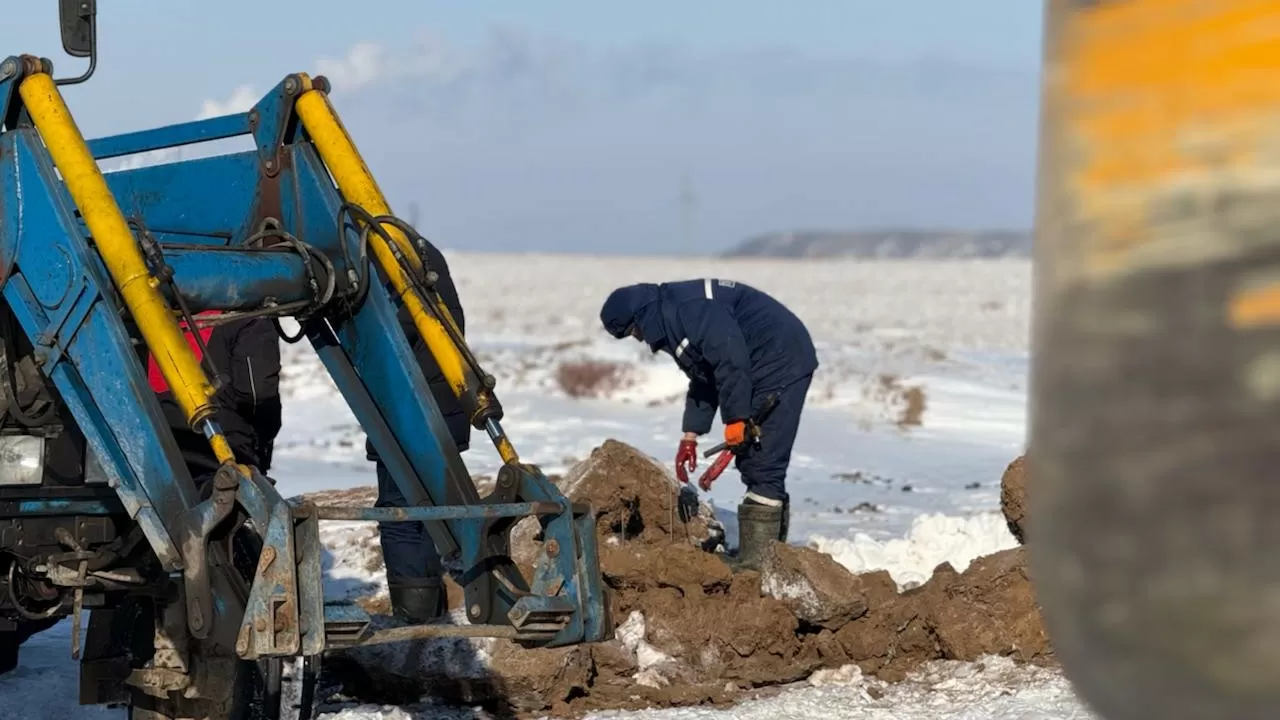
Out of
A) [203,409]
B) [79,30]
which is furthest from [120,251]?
[79,30]

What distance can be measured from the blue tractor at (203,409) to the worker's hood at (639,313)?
119 inches

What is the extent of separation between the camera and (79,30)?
5156mm

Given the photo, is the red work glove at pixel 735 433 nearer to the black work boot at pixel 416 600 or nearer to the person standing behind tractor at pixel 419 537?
the person standing behind tractor at pixel 419 537

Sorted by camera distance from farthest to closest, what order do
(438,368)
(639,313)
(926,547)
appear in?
(926,547) → (639,313) → (438,368)

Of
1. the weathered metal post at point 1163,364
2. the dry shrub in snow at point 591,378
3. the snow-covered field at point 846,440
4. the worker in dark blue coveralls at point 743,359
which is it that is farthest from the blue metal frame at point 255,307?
the dry shrub in snow at point 591,378

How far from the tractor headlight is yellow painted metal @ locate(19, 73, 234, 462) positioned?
27.7 inches

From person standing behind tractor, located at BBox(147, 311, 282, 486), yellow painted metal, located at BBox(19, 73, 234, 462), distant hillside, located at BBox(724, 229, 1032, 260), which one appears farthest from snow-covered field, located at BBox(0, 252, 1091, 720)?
distant hillside, located at BBox(724, 229, 1032, 260)

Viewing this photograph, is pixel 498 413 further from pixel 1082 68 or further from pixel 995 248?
pixel 995 248

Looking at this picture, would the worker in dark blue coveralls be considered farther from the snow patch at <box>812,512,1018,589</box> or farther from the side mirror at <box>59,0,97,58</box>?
the side mirror at <box>59,0,97,58</box>

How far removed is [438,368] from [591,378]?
12421mm

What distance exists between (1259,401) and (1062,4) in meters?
0.33

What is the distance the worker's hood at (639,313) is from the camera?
8.66 meters

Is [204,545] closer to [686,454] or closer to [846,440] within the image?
[686,454]

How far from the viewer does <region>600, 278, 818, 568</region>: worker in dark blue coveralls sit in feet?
28.0
